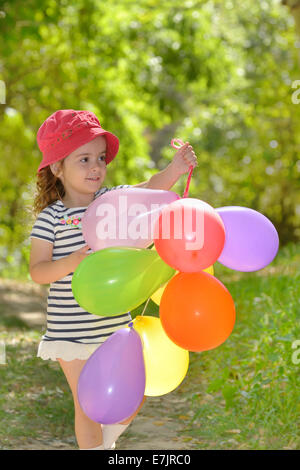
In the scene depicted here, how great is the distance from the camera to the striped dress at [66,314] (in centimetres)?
242

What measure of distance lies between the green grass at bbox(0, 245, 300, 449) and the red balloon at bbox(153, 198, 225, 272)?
128cm

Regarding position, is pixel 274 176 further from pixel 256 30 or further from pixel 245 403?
pixel 245 403

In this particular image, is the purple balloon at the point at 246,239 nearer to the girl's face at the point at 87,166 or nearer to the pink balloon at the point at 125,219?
the pink balloon at the point at 125,219

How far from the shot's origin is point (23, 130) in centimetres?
784

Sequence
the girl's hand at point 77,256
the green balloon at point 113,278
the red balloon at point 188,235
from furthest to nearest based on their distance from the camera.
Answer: the girl's hand at point 77,256, the green balloon at point 113,278, the red balloon at point 188,235

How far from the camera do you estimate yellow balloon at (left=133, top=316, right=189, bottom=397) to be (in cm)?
224

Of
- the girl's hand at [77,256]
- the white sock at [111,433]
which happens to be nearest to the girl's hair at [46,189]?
the girl's hand at [77,256]

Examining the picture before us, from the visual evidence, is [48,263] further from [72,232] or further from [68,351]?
[68,351]

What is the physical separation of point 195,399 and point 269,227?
171 centimetres

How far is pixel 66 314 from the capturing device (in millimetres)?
2430

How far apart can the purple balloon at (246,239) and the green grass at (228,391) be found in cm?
109

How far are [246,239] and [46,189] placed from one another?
829mm

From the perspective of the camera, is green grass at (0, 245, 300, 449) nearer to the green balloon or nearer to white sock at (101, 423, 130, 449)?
white sock at (101, 423, 130, 449)
